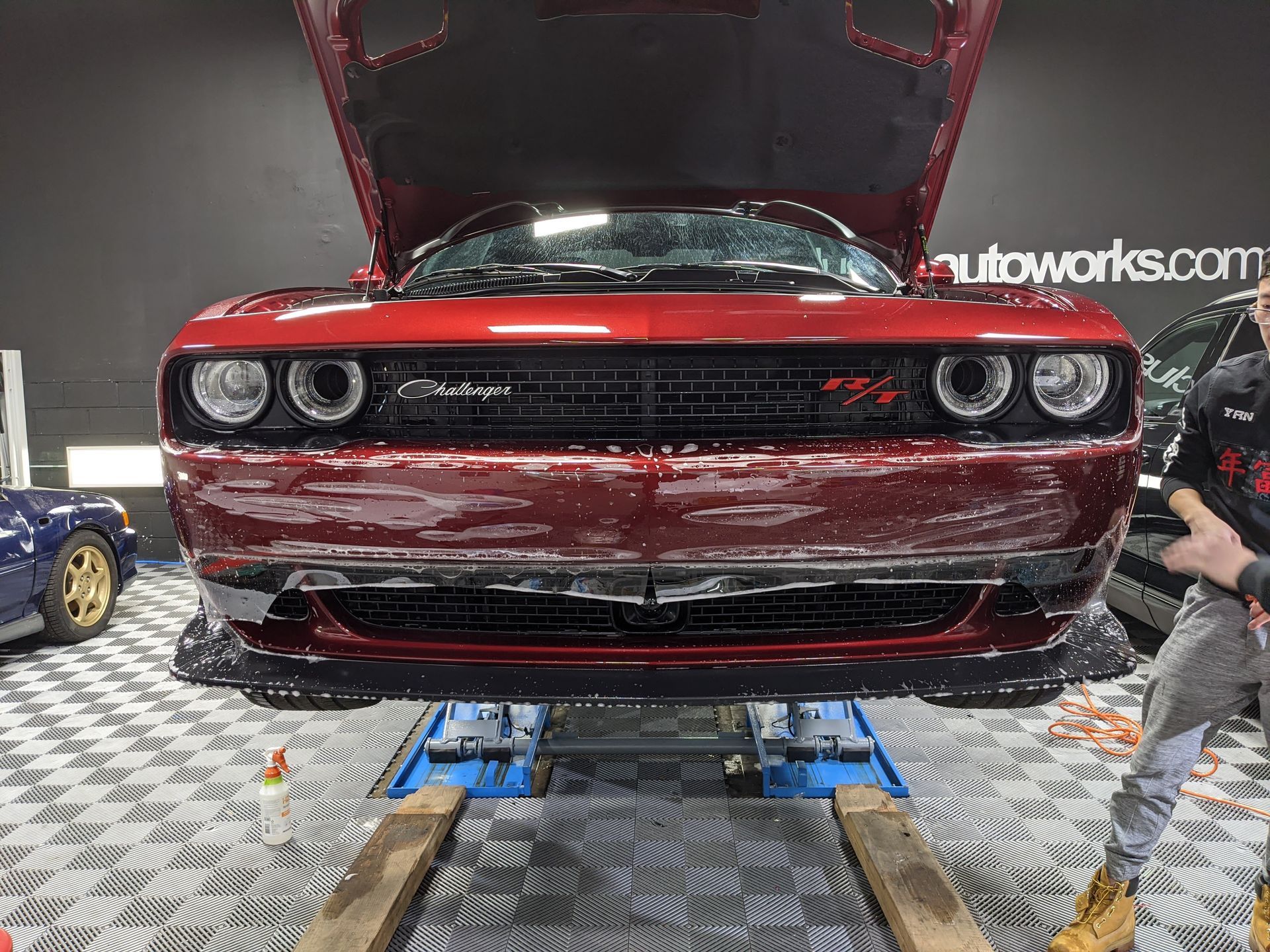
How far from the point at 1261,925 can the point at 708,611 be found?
4.33ft

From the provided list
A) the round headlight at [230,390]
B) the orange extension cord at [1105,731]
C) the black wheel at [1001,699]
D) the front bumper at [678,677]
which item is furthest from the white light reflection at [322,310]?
the orange extension cord at [1105,731]

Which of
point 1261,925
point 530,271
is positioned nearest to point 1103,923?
point 1261,925

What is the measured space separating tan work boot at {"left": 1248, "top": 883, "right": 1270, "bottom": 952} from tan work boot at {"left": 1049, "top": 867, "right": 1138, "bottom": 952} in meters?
0.02

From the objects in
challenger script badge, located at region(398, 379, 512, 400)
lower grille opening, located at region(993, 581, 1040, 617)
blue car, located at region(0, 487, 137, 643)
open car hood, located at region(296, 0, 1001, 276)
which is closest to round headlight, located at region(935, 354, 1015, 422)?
lower grille opening, located at region(993, 581, 1040, 617)

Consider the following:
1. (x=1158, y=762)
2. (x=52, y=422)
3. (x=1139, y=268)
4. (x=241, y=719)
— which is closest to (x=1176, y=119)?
(x=1139, y=268)

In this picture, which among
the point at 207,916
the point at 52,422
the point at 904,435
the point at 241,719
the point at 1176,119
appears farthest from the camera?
the point at 52,422

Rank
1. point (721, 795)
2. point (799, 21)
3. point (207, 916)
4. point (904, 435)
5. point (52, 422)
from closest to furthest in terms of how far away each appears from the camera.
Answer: point (904, 435), point (207, 916), point (799, 21), point (721, 795), point (52, 422)

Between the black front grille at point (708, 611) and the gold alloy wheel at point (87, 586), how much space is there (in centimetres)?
318

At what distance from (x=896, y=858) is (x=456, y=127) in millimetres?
2117

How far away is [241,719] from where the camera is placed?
8.44 feet

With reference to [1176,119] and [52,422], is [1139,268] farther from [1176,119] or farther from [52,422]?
[52,422]

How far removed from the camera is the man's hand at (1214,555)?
4.13 ft

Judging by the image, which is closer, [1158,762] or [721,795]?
[1158,762]

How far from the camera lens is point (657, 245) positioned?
1.95m
